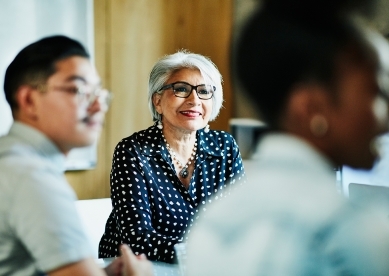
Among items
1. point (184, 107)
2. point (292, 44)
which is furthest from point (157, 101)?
point (292, 44)

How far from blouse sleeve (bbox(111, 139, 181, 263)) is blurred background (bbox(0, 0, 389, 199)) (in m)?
0.97

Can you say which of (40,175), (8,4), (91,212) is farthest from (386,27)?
(8,4)

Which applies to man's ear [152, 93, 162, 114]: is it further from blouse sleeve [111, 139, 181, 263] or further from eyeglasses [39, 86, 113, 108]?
eyeglasses [39, 86, 113, 108]

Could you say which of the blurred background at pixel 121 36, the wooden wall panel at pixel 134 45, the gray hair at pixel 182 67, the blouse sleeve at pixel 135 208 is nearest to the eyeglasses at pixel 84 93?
the blouse sleeve at pixel 135 208

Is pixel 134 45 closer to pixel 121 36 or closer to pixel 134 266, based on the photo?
pixel 121 36

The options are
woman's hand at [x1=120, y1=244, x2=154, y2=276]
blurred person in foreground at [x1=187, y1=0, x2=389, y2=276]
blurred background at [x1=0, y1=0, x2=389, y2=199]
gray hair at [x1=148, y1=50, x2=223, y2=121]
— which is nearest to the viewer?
blurred person in foreground at [x1=187, y1=0, x2=389, y2=276]

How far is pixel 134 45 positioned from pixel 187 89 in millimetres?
1145

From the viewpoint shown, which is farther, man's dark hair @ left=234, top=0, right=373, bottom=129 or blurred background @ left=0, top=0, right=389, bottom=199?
blurred background @ left=0, top=0, right=389, bottom=199

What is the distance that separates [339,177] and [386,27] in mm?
165

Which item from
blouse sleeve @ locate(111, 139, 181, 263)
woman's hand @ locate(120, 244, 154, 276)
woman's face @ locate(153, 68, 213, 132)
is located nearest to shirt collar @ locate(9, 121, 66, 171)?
woman's hand @ locate(120, 244, 154, 276)

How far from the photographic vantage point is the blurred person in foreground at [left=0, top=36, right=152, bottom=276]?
51cm

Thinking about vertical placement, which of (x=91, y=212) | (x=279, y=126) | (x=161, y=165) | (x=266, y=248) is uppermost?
(x=279, y=126)

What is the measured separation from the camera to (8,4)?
206 cm

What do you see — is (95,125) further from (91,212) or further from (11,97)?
(91,212)
